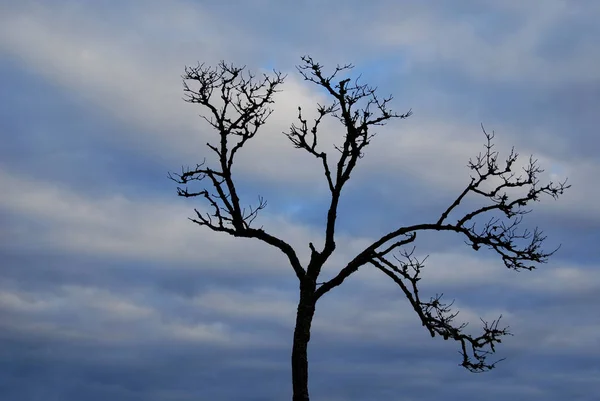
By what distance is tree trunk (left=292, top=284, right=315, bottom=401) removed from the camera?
25.1 meters

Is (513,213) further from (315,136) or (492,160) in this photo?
(315,136)

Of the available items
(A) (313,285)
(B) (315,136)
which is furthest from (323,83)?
(A) (313,285)

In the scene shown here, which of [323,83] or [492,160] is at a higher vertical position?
[323,83]

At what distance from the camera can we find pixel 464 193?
2636 centimetres

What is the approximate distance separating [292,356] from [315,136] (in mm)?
6004

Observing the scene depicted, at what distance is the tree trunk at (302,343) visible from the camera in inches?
987

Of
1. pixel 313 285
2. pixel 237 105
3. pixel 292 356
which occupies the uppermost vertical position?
pixel 237 105

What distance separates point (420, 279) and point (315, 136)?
484 centimetres

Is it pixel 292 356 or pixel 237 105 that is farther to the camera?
pixel 237 105

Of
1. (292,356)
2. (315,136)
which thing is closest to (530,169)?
(315,136)

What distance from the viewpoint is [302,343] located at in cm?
2550

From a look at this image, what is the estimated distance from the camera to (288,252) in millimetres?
26625

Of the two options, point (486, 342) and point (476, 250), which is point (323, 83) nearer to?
point (476, 250)

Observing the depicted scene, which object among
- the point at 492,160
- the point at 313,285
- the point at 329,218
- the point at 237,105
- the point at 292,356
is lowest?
the point at 292,356
